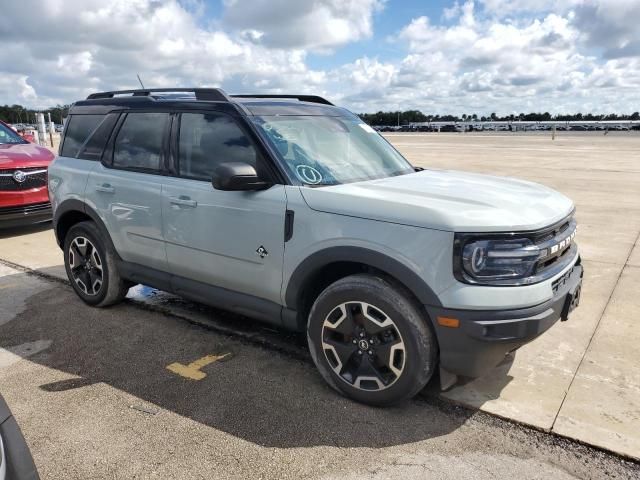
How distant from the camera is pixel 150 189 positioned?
3932mm

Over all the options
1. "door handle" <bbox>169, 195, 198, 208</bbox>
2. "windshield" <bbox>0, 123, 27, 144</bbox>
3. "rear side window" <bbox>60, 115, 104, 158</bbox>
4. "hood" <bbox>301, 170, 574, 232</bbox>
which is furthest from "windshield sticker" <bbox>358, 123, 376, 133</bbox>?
"windshield" <bbox>0, 123, 27, 144</bbox>

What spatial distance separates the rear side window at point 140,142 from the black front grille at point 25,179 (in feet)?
13.2

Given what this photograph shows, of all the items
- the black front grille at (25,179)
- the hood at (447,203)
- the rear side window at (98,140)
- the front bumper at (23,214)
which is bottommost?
the front bumper at (23,214)

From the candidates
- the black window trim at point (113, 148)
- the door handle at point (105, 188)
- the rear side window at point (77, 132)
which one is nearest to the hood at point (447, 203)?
the black window trim at point (113, 148)

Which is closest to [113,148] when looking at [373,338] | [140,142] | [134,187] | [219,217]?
[140,142]

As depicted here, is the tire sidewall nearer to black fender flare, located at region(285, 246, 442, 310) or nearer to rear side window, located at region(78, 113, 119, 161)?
rear side window, located at region(78, 113, 119, 161)

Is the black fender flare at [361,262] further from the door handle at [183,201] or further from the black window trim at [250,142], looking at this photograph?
the door handle at [183,201]

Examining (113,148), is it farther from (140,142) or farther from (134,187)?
(134,187)

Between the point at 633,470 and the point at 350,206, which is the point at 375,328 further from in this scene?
the point at 633,470

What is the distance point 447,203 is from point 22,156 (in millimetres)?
7193

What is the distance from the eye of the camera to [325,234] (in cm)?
299

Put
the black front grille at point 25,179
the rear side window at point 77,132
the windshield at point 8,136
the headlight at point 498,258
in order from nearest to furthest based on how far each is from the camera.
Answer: the headlight at point 498,258
the rear side window at point 77,132
the black front grille at point 25,179
the windshield at point 8,136

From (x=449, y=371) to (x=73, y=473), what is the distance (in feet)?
6.48

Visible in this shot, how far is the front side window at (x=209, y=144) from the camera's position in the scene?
3451mm
